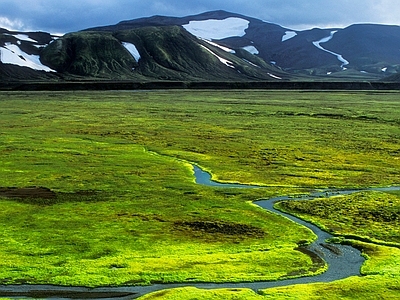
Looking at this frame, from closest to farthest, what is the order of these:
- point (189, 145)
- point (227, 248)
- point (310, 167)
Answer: point (227, 248) < point (310, 167) < point (189, 145)

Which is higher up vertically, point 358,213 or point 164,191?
point 358,213

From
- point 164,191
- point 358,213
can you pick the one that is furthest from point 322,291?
point 164,191

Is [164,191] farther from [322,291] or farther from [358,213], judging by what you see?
[322,291]

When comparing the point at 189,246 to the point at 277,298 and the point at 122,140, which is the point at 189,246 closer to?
the point at 277,298

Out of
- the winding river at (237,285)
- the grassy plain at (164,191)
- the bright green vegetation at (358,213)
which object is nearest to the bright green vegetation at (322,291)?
the winding river at (237,285)

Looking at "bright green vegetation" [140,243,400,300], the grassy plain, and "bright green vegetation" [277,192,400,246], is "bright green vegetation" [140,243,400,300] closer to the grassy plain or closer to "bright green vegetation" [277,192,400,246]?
the grassy plain

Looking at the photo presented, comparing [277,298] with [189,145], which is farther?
[189,145]

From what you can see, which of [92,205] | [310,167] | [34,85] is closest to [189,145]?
[310,167]

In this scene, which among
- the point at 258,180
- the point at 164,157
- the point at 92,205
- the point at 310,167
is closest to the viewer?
the point at 92,205
